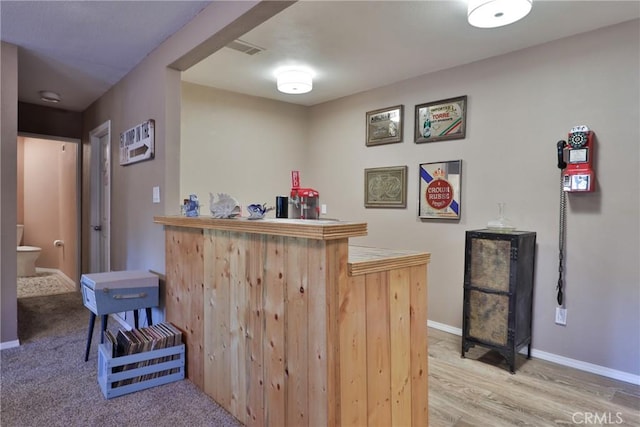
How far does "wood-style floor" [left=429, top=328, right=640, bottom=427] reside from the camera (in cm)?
203

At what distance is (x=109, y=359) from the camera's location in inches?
82.4

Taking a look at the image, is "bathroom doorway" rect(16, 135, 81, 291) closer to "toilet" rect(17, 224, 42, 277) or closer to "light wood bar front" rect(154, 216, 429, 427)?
"toilet" rect(17, 224, 42, 277)

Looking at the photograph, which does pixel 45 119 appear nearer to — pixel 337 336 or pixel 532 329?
pixel 337 336

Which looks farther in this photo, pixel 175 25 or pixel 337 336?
pixel 175 25

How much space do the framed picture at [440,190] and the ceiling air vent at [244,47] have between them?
5.92 feet

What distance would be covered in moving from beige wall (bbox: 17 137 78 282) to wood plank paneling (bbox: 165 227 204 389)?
10.8 ft

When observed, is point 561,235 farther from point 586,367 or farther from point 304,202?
point 304,202

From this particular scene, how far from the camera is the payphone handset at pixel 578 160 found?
8.33 feet

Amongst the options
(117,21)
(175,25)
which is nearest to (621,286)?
(175,25)

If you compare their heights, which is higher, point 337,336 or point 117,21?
point 117,21

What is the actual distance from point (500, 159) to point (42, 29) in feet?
11.6

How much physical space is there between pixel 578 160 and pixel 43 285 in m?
6.26

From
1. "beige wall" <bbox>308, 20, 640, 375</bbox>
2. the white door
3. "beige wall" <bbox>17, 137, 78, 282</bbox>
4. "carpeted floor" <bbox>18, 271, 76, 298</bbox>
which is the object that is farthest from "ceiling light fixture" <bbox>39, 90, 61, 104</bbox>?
"beige wall" <bbox>308, 20, 640, 375</bbox>

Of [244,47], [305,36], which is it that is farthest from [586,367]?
[244,47]
